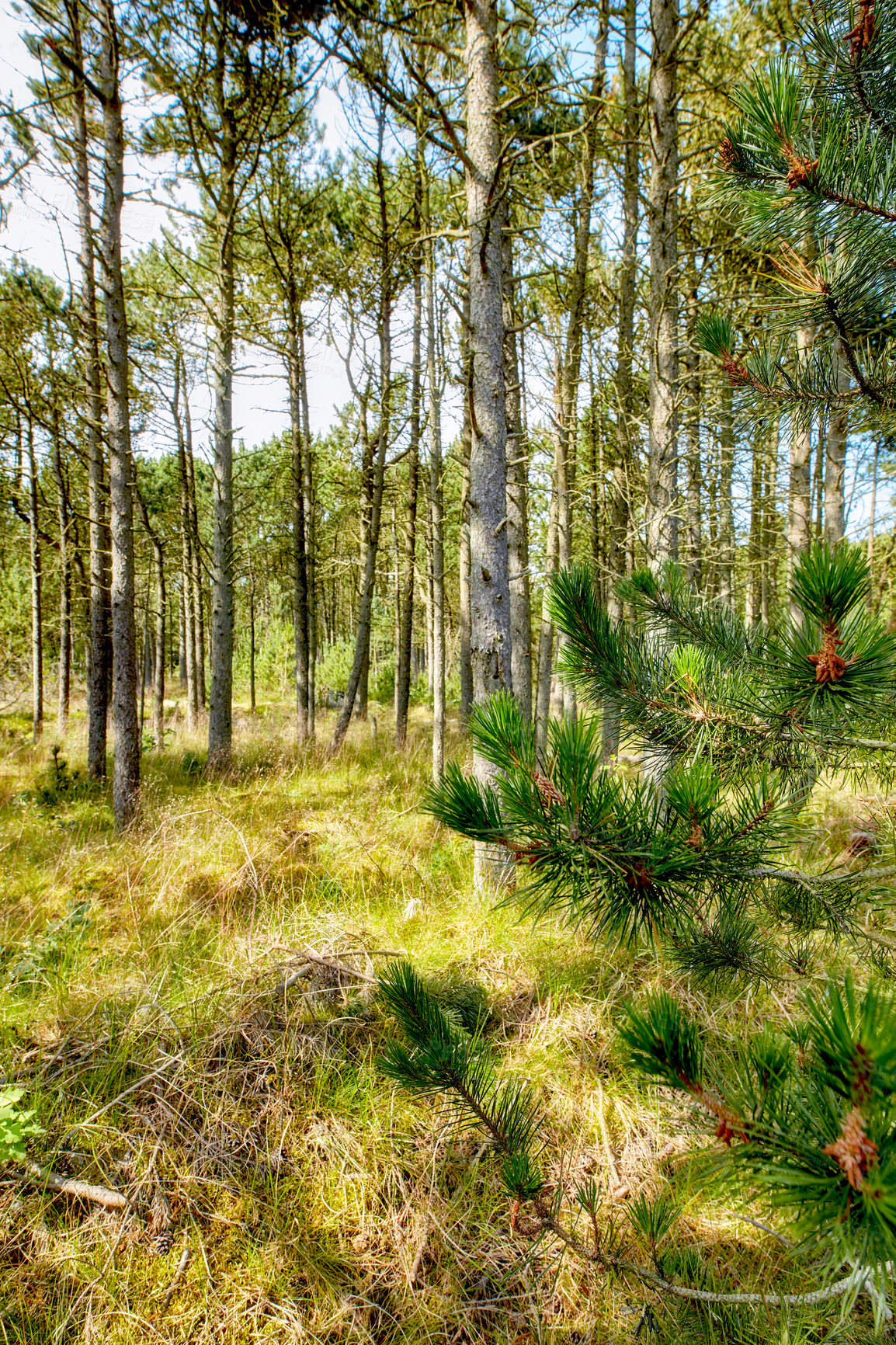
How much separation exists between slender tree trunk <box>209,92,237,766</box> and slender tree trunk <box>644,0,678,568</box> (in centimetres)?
544

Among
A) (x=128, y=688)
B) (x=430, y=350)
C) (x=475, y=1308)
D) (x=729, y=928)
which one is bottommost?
(x=475, y=1308)

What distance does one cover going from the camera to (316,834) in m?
4.57

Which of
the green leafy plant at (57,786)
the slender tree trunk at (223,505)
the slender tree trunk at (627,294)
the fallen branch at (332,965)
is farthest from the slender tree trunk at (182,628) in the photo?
the fallen branch at (332,965)

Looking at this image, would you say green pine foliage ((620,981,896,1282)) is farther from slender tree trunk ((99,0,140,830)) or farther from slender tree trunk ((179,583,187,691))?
slender tree trunk ((179,583,187,691))

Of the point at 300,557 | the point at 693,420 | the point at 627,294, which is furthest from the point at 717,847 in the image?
the point at 300,557

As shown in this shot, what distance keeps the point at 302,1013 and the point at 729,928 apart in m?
1.97

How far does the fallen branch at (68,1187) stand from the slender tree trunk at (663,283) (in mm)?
4686

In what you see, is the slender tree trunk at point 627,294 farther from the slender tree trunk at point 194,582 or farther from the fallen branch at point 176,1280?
the slender tree trunk at point 194,582

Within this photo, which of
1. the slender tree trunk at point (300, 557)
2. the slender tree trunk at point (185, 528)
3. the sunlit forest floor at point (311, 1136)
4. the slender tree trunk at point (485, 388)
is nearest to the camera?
the sunlit forest floor at point (311, 1136)

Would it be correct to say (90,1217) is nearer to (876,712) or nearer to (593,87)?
(876,712)

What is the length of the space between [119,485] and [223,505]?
2.47 meters

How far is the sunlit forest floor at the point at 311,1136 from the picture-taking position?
1.65m

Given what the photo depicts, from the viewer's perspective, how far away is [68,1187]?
1891 millimetres

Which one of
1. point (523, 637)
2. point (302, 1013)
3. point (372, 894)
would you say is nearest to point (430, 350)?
point (523, 637)
